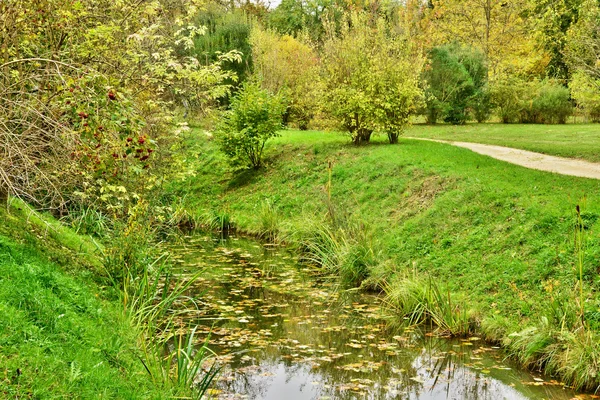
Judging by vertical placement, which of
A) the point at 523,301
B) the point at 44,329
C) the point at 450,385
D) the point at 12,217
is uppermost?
the point at 12,217

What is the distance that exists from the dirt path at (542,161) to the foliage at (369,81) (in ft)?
8.57

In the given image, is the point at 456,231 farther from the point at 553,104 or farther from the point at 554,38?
the point at 554,38

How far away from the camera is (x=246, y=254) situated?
45.1 feet

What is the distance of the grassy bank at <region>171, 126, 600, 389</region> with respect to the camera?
24.4ft

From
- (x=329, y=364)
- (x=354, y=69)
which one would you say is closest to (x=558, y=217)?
(x=329, y=364)

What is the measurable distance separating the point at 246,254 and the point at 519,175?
21.7ft

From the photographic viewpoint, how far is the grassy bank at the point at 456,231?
7.44m

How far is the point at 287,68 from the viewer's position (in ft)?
85.4

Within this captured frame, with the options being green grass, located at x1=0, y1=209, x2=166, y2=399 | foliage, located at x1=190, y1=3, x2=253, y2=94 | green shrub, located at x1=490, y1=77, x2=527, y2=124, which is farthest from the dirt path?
foliage, located at x1=190, y1=3, x2=253, y2=94

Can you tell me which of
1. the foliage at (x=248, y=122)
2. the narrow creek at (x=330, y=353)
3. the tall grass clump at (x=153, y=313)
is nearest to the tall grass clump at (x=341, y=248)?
the narrow creek at (x=330, y=353)

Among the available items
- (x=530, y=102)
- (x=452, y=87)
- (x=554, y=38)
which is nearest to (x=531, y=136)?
(x=452, y=87)

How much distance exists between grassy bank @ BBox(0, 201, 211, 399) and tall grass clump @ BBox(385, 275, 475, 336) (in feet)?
13.7

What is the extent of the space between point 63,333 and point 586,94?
24.3 metres

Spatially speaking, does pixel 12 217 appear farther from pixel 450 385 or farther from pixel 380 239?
pixel 380 239
